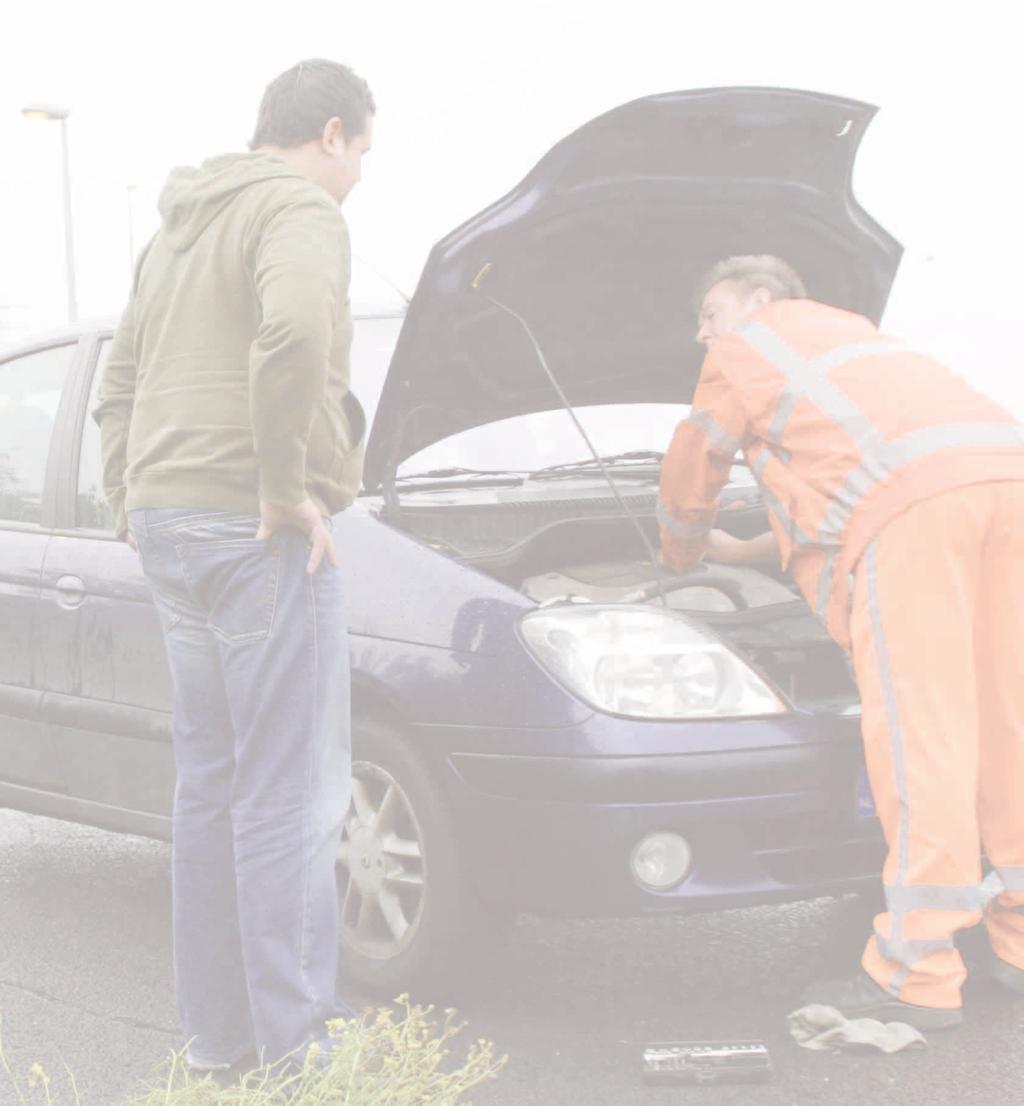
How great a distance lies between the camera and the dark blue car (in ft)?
11.0

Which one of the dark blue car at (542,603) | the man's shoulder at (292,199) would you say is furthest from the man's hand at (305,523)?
the dark blue car at (542,603)

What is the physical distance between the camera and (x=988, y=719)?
3.51 m

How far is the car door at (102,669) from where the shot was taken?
4.21 metres

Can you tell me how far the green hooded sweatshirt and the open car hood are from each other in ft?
3.03

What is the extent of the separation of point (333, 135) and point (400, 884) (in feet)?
5.26

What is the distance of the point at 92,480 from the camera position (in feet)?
15.3

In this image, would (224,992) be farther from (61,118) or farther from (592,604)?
(61,118)

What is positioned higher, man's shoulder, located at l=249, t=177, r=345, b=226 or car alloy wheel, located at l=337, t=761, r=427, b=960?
man's shoulder, located at l=249, t=177, r=345, b=226

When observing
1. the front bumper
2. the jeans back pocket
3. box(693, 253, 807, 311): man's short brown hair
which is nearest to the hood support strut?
box(693, 253, 807, 311): man's short brown hair

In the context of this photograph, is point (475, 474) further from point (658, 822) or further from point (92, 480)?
point (658, 822)

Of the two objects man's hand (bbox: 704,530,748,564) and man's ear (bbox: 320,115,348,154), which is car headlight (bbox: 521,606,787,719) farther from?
man's ear (bbox: 320,115,348,154)

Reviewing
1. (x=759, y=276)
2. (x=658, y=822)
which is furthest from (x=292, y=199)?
(x=759, y=276)

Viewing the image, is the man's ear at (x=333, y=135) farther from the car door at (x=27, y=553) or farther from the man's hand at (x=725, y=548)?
the car door at (x=27, y=553)

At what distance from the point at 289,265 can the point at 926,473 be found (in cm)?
140
